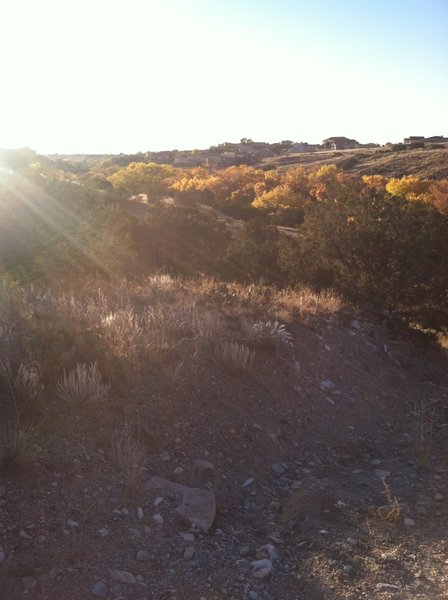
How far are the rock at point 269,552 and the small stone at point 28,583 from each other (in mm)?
1460

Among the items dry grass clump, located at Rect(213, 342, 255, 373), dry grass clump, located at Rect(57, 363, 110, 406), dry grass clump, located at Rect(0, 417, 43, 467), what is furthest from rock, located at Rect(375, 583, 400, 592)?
dry grass clump, located at Rect(213, 342, 255, 373)

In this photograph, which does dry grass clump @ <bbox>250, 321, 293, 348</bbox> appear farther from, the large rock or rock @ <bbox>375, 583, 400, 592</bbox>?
rock @ <bbox>375, 583, 400, 592</bbox>

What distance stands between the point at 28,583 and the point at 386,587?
2.09 m

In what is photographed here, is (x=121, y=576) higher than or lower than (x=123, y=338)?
lower

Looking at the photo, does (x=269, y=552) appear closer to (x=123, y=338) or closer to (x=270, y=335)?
(x=123, y=338)

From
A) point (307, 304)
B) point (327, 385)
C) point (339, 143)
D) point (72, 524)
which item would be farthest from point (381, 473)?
point (339, 143)

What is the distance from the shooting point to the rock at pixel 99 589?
343cm

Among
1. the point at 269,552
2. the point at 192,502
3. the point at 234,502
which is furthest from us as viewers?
the point at 234,502

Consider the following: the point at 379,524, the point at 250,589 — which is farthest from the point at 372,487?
the point at 250,589

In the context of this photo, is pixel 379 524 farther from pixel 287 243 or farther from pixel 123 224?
pixel 123 224

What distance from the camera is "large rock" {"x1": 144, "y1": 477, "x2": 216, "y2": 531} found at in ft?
14.1

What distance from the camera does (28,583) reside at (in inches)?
132

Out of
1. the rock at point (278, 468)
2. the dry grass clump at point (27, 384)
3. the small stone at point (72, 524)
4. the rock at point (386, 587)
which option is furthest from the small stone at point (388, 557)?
the dry grass clump at point (27, 384)

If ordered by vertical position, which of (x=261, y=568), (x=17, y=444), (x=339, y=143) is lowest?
(x=261, y=568)
